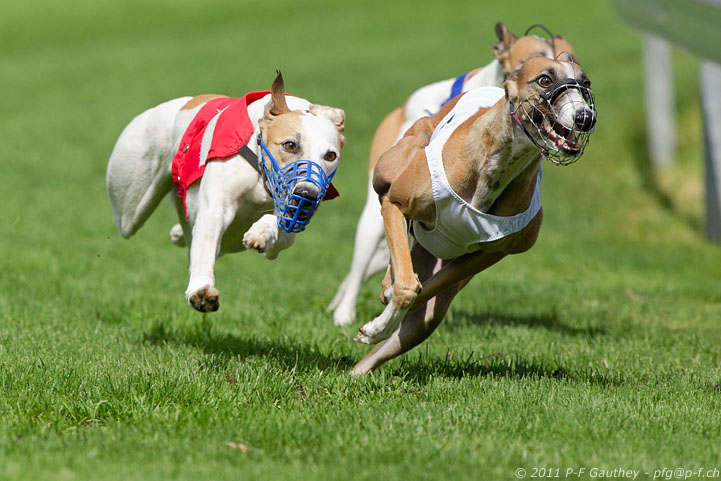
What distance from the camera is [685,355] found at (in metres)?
6.24

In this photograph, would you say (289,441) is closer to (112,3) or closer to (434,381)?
(434,381)

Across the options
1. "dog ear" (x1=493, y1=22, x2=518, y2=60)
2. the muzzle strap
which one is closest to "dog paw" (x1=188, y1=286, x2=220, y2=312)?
the muzzle strap

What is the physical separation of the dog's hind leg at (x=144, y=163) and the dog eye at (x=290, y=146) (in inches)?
49.9

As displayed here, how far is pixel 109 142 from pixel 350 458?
13.6m

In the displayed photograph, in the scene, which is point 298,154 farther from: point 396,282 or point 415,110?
point 415,110

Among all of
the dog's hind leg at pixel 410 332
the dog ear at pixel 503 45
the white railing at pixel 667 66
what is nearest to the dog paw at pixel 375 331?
the dog's hind leg at pixel 410 332

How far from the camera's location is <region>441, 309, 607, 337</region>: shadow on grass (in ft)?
23.4

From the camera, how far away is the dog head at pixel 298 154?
4.55 m

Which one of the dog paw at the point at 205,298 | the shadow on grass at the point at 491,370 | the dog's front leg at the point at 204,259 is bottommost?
the shadow on grass at the point at 491,370

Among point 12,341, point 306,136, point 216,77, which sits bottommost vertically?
point 12,341

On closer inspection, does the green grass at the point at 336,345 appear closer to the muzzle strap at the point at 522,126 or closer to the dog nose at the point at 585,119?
the muzzle strap at the point at 522,126

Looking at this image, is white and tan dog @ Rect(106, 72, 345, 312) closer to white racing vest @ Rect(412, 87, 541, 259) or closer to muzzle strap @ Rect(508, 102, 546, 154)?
white racing vest @ Rect(412, 87, 541, 259)

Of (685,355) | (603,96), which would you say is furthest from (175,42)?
(685,355)

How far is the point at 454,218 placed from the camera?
4703 mm
